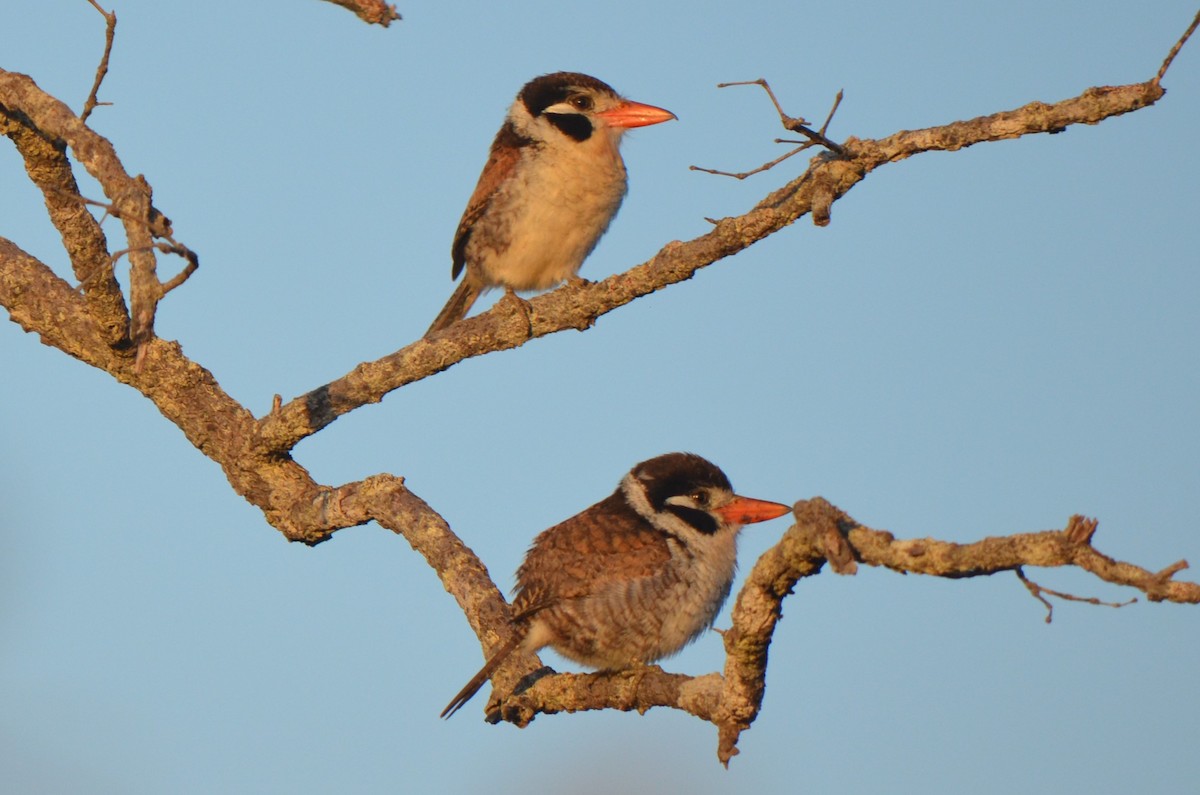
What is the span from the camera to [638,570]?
17.5ft

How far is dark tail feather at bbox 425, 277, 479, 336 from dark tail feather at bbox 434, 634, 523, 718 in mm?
2906

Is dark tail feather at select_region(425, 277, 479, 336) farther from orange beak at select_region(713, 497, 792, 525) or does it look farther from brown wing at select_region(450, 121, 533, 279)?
orange beak at select_region(713, 497, 792, 525)

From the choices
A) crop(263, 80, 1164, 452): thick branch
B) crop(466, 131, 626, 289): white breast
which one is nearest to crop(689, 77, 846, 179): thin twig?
crop(263, 80, 1164, 452): thick branch

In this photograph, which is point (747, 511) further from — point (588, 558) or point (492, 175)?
point (492, 175)

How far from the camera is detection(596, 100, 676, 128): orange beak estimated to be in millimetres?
7051

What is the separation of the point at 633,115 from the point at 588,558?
8.44 ft

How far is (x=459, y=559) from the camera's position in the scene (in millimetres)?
4809

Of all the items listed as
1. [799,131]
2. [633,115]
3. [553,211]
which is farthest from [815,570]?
[633,115]

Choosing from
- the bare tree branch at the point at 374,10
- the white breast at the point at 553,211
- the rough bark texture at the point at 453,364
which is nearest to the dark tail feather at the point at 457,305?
the white breast at the point at 553,211

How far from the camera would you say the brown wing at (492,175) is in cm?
711

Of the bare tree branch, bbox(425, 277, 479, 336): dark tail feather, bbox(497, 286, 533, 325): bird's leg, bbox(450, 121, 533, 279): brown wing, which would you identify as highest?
bbox(450, 121, 533, 279): brown wing

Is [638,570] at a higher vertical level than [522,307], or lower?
lower

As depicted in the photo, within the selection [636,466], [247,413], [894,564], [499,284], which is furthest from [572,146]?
[894,564]

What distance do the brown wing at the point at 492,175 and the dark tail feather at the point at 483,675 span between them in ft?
9.62
